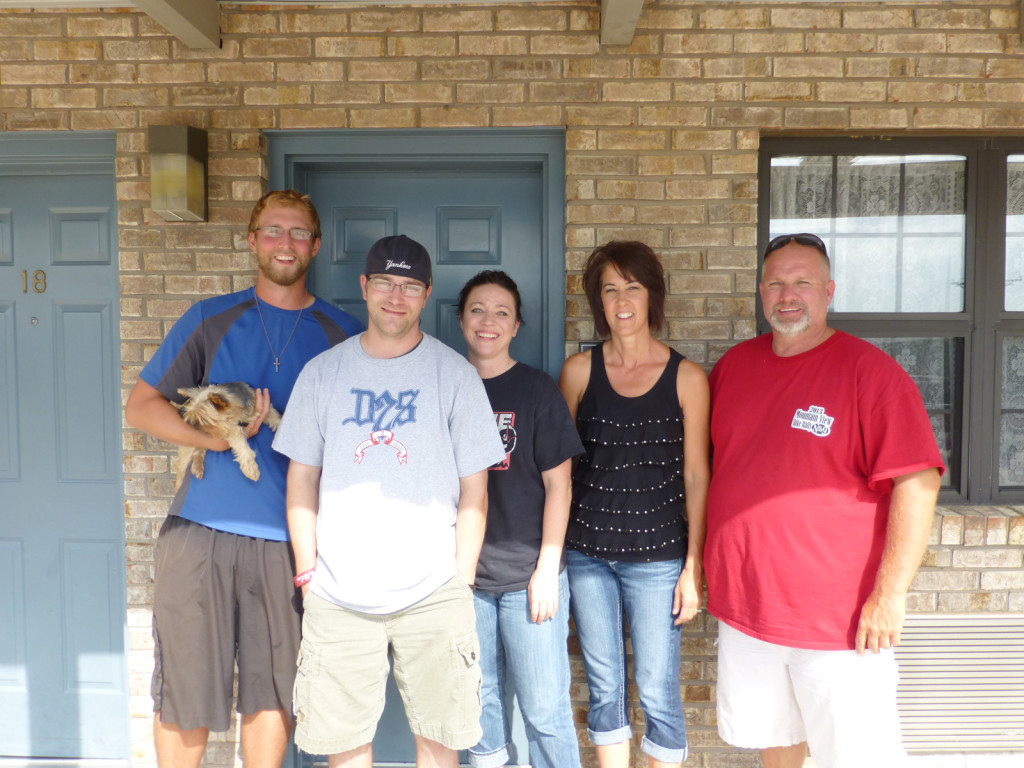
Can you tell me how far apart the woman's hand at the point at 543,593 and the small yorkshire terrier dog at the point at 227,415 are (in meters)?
0.91

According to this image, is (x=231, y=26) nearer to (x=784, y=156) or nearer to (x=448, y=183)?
(x=448, y=183)

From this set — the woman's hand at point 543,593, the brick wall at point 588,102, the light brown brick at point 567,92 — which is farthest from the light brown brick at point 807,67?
the woman's hand at point 543,593

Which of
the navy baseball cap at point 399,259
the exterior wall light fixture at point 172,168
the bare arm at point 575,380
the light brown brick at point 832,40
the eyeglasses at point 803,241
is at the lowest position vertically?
the bare arm at point 575,380

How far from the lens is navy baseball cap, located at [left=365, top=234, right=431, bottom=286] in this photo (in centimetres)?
200

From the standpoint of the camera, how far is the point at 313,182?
286 centimetres

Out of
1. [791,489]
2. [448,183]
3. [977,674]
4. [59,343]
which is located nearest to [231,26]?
[448,183]

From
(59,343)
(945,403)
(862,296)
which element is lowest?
(945,403)

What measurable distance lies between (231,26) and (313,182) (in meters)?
0.62

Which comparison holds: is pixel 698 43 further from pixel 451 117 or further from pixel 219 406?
pixel 219 406

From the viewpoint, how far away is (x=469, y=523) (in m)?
2.02

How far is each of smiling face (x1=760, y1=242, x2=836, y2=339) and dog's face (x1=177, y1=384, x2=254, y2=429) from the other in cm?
164

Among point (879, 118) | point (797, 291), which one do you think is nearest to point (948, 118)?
point (879, 118)

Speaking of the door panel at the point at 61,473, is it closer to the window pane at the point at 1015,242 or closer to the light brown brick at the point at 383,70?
the light brown brick at the point at 383,70

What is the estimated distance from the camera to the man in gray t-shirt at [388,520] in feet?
6.31
